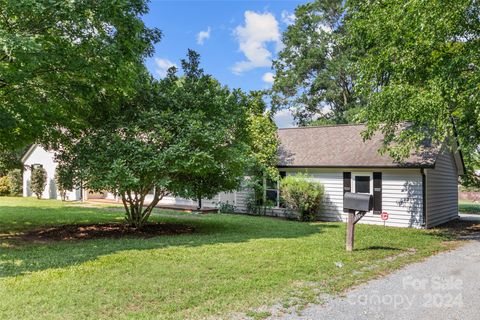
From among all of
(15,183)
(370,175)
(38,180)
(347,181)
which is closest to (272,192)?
(347,181)

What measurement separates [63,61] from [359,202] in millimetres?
7386


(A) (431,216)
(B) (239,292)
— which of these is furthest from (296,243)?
(A) (431,216)

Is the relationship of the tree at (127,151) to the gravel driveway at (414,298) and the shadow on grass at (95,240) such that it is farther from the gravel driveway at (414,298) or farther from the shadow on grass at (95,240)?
the gravel driveway at (414,298)

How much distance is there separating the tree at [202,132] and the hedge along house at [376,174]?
16.6ft

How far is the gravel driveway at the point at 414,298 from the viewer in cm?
468

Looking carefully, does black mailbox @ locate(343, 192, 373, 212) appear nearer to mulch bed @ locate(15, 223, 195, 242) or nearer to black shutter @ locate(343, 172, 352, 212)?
mulch bed @ locate(15, 223, 195, 242)

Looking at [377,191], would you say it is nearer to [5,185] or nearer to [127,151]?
[127,151]

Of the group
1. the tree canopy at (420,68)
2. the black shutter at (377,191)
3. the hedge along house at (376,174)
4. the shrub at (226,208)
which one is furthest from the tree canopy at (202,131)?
the shrub at (226,208)

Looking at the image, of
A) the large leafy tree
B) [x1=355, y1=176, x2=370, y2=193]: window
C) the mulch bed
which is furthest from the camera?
[x1=355, y1=176, x2=370, y2=193]: window

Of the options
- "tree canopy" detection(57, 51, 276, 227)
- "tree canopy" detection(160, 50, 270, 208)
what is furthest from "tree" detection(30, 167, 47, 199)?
"tree canopy" detection(160, 50, 270, 208)

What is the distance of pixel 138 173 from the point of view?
948 cm

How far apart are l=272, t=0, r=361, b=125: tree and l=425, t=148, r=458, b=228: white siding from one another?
13.7 m

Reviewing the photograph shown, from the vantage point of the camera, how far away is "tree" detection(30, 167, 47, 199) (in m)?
25.0

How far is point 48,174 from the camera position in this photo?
1012 inches
